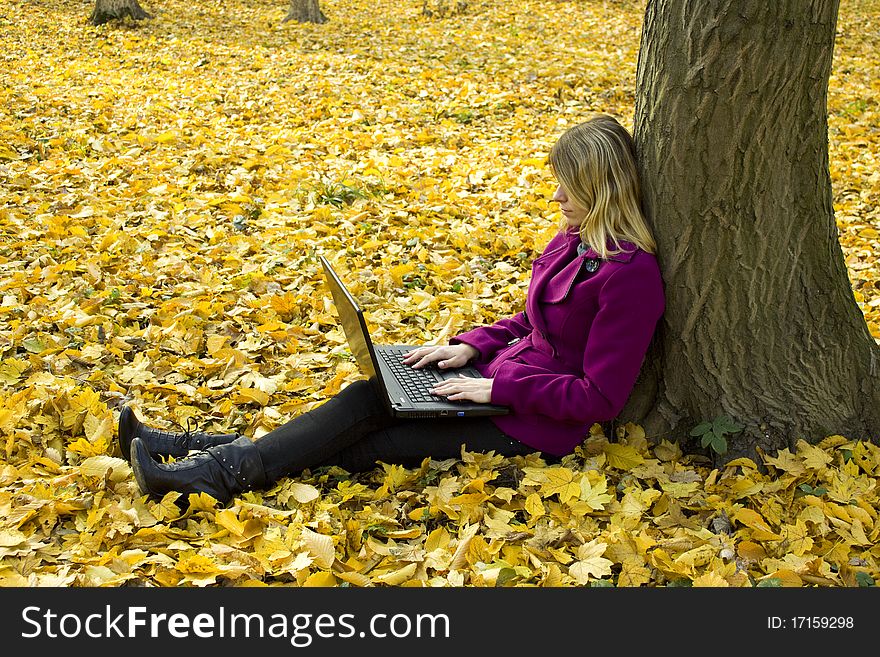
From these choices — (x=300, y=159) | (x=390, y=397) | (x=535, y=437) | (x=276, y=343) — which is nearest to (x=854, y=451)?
(x=535, y=437)

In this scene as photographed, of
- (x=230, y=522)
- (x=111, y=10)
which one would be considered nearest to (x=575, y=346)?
(x=230, y=522)

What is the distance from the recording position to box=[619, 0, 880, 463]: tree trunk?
8.48ft

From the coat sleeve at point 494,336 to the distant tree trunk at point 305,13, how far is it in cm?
1031

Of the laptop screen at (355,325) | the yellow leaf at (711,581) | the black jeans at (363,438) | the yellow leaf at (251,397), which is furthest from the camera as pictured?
the yellow leaf at (251,397)

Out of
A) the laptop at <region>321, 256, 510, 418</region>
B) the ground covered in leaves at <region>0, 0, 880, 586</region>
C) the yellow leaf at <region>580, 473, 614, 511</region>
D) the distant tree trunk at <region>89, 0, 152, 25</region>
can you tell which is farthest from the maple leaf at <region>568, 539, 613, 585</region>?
the distant tree trunk at <region>89, 0, 152, 25</region>

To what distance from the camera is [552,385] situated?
2742 mm

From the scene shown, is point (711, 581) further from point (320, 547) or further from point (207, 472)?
point (207, 472)

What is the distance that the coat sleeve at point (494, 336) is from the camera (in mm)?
3172

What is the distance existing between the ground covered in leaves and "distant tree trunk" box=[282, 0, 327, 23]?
3.09m

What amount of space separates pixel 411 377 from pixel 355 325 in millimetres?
424

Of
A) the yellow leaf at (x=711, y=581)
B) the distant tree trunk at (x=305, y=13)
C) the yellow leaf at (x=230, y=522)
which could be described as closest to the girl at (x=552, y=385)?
the yellow leaf at (x=230, y=522)

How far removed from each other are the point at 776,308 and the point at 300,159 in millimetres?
4385

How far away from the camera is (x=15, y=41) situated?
10586 mm

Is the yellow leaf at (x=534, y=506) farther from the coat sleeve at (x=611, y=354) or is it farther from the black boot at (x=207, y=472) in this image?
the black boot at (x=207, y=472)
